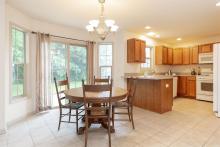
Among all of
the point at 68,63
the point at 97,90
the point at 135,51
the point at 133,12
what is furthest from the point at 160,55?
the point at 97,90

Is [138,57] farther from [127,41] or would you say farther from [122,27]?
[122,27]

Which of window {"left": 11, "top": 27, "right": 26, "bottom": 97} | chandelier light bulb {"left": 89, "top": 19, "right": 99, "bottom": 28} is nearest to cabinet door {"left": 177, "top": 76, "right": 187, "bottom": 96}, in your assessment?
chandelier light bulb {"left": 89, "top": 19, "right": 99, "bottom": 28}

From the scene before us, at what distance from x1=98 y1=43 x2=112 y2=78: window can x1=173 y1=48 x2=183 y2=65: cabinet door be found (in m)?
3.44

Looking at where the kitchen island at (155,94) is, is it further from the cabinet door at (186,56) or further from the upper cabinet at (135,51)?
the cabinet door at (186,56)

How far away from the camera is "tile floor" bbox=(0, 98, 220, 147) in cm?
248

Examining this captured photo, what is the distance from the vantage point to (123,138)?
2.66 metres

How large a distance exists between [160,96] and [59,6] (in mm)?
3239

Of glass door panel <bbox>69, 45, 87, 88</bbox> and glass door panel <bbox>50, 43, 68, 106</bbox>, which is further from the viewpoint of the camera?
glass door panel <bbox>69, 45, 87, 88</bbox>

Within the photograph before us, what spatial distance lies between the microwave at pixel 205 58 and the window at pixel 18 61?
6.14 meters

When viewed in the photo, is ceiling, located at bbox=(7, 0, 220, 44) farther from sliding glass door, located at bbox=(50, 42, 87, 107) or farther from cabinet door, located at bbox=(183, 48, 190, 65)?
cabinet door, located at bbox=(183, 48, 190, 65)

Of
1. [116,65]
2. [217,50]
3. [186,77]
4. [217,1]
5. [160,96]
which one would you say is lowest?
[160,96]

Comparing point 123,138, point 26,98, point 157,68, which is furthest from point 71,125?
point 157,68

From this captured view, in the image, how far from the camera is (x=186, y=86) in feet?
20.9

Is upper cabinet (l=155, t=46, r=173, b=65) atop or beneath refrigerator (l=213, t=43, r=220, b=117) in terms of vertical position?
atop
